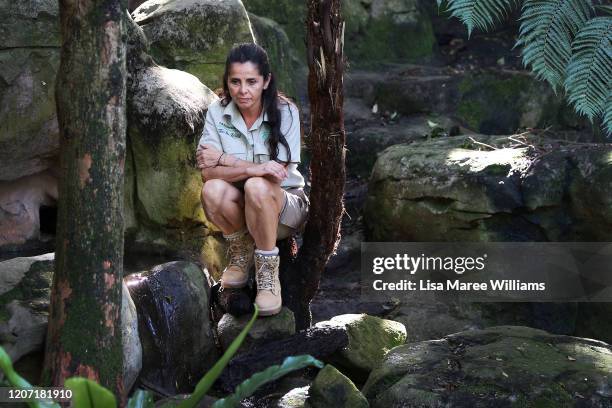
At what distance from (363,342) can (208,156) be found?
122cm

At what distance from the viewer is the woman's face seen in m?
3.88

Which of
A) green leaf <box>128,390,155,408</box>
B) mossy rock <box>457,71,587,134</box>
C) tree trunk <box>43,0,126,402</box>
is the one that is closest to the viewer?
green leaf <box>128,390,155,408</box>

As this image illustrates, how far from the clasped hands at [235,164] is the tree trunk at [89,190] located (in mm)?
932

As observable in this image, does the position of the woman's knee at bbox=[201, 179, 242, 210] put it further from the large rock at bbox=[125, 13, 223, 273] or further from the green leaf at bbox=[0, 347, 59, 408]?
the green leaf at bbox=[0, 347, 59, 408]

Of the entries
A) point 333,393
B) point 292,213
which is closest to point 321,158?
point 292,213

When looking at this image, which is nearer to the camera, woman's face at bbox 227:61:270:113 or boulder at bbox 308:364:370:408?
boulder at bbox 308:364:370:408

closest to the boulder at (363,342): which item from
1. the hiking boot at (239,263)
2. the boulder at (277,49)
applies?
the hiking boot at (239,263)

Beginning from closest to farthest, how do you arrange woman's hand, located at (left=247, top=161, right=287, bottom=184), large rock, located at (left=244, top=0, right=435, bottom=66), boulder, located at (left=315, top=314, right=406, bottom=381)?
woman's hand, located at (left=247, top=161, right=287, bottom=184)
boulder, located at (left=315, top=314, right=406, bottom=381)
large rock, located at (left=244, top=0, right=435, bottom=66)

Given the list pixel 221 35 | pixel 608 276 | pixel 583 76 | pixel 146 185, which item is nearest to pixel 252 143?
pixel 146 185

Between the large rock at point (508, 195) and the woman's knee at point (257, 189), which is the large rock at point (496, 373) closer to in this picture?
the woman's knee at point (257, 189)

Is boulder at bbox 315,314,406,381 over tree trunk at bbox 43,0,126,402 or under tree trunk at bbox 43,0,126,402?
under

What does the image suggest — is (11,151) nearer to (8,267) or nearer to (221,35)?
(8,267)

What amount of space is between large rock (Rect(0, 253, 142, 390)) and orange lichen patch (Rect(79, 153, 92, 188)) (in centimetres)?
62

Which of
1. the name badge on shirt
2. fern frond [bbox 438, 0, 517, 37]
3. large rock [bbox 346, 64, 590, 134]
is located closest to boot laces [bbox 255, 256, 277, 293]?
the name badge on shirt
